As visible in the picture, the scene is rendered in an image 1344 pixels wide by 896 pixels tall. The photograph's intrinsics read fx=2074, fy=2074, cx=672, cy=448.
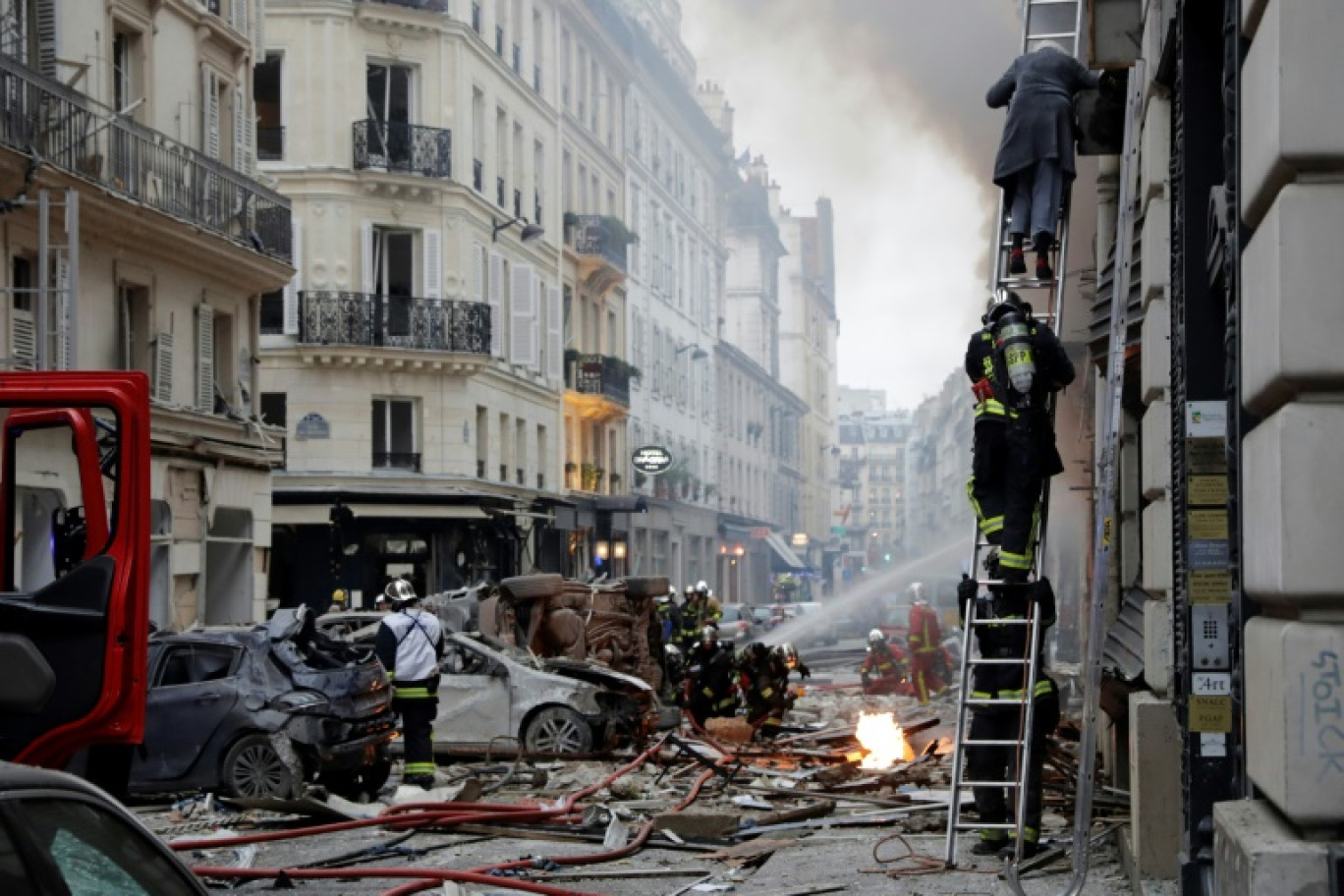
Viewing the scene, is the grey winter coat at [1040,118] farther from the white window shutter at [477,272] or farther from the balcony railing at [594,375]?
the balcony railing at [594,375]

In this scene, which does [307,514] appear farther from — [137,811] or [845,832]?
[845,832]

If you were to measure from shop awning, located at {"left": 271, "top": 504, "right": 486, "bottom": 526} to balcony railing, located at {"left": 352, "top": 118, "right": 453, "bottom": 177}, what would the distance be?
679cm

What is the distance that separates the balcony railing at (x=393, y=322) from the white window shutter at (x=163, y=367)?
39.7 ft

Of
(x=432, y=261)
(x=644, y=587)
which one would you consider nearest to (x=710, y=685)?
(x=644, y=587)

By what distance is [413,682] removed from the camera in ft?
55.2

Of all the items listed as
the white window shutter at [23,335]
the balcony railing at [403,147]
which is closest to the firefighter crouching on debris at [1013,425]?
the white window shutter at [23,335]

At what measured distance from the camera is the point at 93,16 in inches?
1011

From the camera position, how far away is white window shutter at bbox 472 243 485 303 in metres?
43.6

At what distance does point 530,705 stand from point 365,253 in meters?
23.1

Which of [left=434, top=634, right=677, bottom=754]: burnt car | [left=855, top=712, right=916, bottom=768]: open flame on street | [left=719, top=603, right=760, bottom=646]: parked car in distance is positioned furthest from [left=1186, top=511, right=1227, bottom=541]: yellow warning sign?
[left=719, top=603, right=760, bottom=646]: parked car in distance

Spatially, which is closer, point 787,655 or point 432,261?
point 787,655

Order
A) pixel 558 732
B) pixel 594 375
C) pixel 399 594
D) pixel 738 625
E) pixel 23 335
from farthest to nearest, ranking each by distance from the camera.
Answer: pixel 594 375 → pixel 738 625 → pixel 23 335 → pixel 558 732 → pixel 399 594

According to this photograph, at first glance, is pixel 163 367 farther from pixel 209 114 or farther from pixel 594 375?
pixel 594 375

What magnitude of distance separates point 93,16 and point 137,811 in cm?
1302
